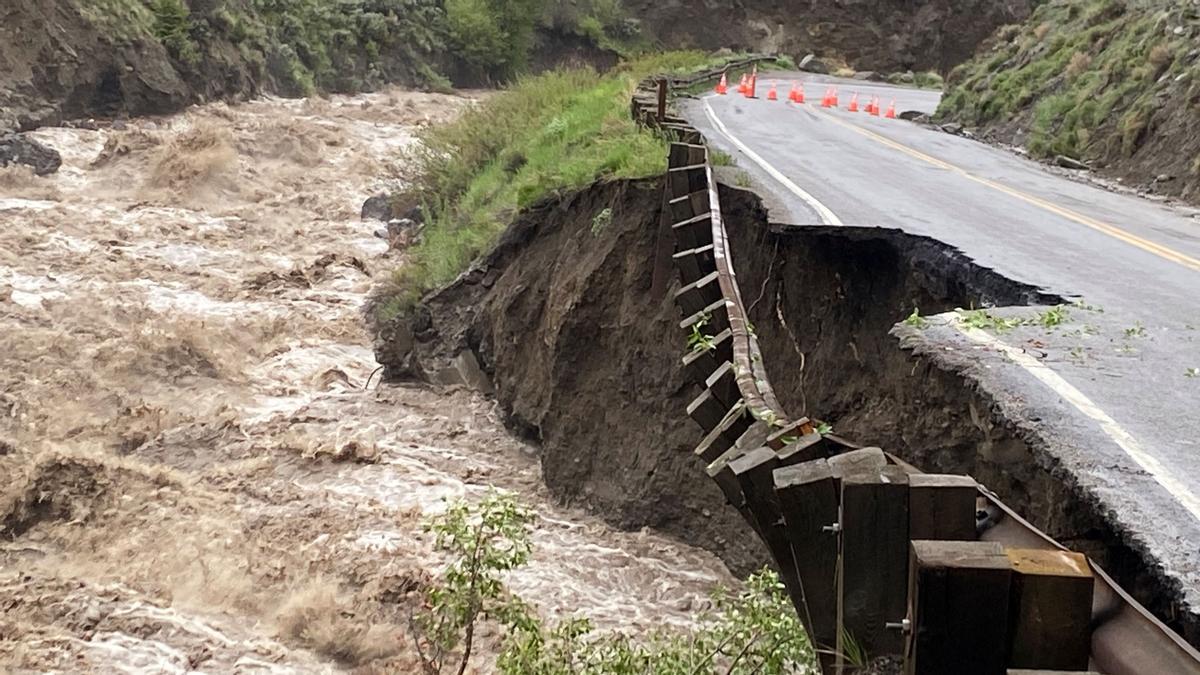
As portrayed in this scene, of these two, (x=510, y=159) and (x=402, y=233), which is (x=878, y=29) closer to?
(x=402, y=233)

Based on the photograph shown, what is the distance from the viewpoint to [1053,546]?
2443 mm

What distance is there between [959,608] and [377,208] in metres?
21.3

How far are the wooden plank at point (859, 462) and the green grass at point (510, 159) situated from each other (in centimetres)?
851

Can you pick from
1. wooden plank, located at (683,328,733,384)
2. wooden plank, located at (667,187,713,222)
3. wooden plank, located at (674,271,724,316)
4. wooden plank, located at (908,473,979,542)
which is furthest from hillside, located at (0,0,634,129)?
wooden plank, located at (908,473,979,542)

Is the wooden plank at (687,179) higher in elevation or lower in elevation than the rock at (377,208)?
higher

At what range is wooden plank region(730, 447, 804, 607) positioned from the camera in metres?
3.06

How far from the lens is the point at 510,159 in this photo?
56.8 feet

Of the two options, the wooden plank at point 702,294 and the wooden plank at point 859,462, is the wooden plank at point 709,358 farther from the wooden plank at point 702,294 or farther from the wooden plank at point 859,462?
the wooden plank at point 859,462

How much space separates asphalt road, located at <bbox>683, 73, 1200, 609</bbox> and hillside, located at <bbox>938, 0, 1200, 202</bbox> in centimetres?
91

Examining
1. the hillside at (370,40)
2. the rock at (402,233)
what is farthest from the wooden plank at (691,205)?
the hillside at (370,40)

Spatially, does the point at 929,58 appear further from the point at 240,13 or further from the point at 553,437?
the point at 553,437

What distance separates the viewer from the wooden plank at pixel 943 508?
252cm

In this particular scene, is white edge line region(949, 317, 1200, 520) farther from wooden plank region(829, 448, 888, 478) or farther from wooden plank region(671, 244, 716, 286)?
wooden plank region(829, 448, 888, 478)

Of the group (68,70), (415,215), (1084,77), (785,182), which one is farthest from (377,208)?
(1084,77)
